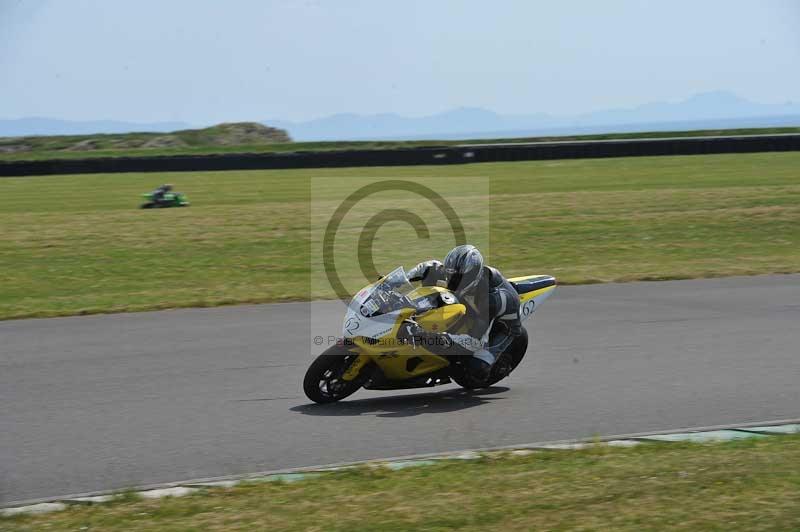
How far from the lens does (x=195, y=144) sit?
64.2 m

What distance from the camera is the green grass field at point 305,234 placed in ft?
54.9

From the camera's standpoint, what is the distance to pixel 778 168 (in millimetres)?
34531

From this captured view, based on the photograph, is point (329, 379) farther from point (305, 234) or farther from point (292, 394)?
point (305, 234)

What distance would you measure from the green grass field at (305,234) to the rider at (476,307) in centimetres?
633

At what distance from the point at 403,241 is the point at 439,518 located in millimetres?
16433

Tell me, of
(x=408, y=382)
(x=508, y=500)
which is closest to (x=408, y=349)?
(x=408, y=382)

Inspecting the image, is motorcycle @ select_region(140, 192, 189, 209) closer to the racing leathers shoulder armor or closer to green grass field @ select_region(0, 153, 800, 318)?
green grass field @ select_region(0, 153, 800, 318)

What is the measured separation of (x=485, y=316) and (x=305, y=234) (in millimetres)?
13824

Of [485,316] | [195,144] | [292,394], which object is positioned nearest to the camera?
[292,394]

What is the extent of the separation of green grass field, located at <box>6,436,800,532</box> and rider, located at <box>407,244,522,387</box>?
2.26 m

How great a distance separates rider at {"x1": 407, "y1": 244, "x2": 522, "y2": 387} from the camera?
8719 millimetres

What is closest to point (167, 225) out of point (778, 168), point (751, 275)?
point (751, 275)

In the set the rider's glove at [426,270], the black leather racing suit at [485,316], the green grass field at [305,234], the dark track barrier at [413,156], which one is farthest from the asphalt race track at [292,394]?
the dark track barrier at [413,156]

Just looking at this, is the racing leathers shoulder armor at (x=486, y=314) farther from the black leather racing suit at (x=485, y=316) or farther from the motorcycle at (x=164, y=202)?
the motorcycle at (x=164, y=202)
